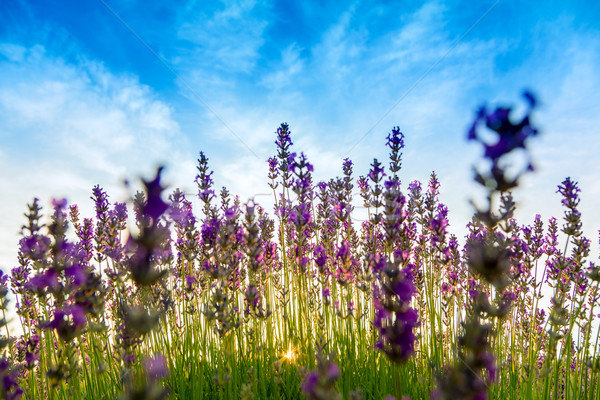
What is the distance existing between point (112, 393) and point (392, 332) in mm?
3337

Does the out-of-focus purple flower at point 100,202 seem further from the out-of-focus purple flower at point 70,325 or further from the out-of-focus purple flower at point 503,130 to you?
the out-of-focus purple flower at point 503,130

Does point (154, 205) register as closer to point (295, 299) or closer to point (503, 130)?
point (503, 130)

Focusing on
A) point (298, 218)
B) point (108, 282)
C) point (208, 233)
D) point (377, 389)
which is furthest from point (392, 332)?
point (108, 282)

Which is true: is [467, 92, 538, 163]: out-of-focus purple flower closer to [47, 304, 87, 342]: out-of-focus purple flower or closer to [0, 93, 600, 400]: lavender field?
[0, 93, 600, 400]: lavender field

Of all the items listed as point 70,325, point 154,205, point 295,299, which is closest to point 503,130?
point 154,205

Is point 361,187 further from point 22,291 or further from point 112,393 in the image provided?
point 22,291

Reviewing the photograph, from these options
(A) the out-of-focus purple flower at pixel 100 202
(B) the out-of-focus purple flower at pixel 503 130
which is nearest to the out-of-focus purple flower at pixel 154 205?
(B) the out-of-focus purple flower at pixel 503 130

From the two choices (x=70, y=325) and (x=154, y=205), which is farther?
(x=70, y=325)

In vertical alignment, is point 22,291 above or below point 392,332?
above

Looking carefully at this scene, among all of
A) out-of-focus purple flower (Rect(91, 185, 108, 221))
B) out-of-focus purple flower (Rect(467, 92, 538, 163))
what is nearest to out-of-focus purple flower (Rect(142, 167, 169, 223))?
out-of-focus purple flower (Rect(467, 92, 538, 163))

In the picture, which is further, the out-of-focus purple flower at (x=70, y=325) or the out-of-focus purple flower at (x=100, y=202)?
the out-of-focus purple flower at (x=100, y=202)

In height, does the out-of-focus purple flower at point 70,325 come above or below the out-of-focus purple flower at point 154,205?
below

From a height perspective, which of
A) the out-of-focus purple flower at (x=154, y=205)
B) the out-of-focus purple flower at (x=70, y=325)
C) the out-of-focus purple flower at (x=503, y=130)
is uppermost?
the out-of-focus purple flower at (x=503, y=130)

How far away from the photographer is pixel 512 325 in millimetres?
4594
